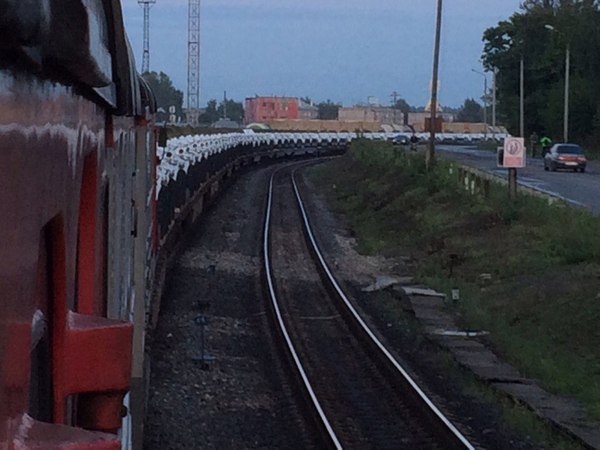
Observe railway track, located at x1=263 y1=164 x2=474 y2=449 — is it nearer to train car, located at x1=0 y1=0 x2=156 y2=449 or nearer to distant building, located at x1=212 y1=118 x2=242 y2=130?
train car, located at x1=0 y1=0 x2=156 y2=449

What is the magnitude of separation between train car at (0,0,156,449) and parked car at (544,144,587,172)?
156 ft

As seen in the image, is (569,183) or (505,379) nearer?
(505,379)

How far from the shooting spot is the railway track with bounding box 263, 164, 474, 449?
11.1 meters

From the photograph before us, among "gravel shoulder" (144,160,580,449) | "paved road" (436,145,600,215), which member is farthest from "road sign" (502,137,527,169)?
"paved road" (436,145,600,215)

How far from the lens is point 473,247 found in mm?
25688

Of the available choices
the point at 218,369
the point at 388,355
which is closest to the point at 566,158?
the point at 388,355

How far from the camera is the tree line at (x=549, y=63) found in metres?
67.3

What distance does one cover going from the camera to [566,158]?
50.1 meters

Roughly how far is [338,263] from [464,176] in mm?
11656

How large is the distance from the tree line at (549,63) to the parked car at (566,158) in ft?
45.3

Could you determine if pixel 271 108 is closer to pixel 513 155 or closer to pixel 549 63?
pixel 549 63

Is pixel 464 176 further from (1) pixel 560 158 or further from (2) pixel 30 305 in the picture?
(2) pixel 30 305

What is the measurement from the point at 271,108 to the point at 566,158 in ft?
419

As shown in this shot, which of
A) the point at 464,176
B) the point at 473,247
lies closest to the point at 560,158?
the point at 464,176
